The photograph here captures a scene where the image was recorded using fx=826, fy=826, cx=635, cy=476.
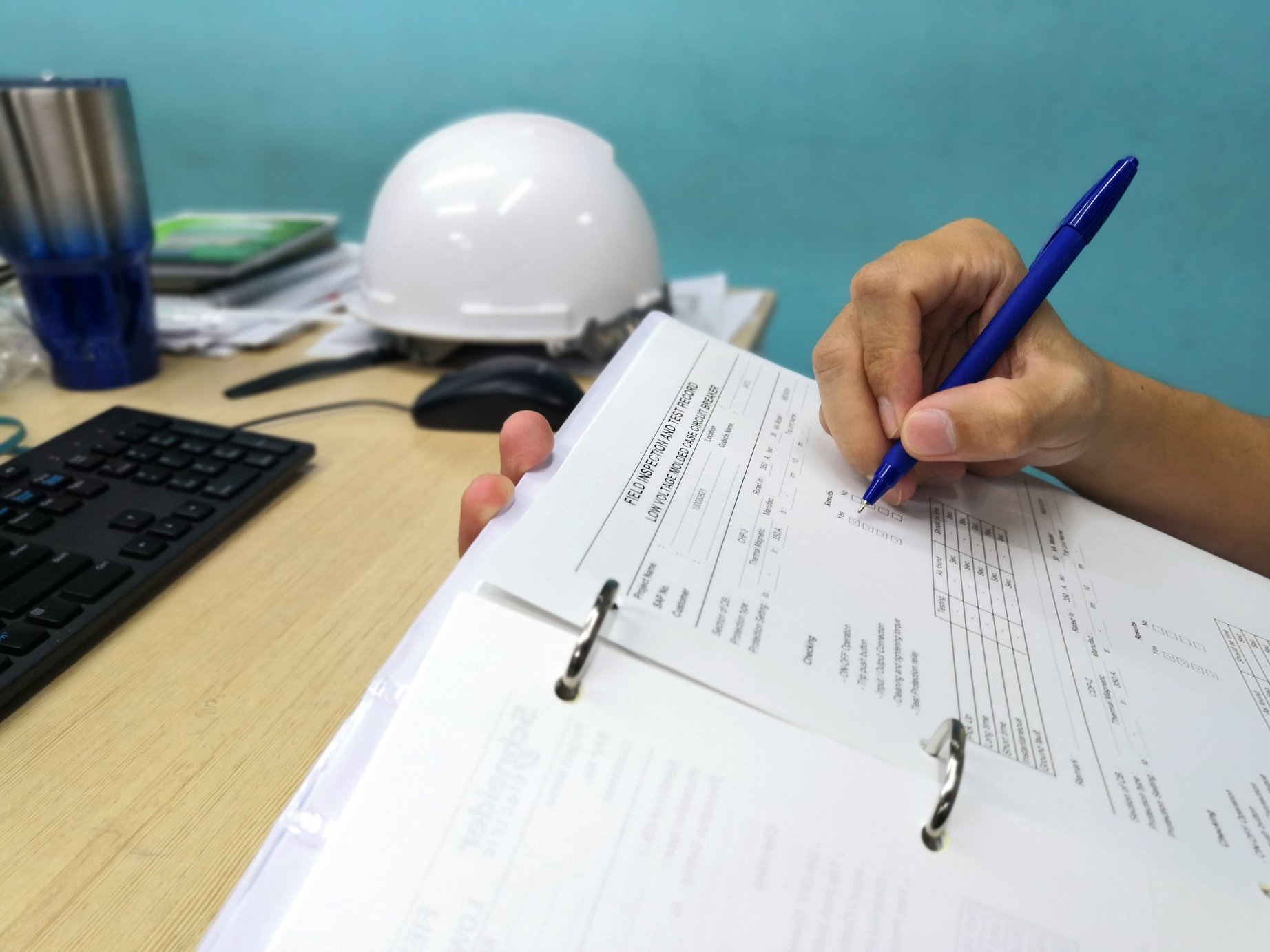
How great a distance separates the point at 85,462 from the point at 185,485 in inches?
2.8

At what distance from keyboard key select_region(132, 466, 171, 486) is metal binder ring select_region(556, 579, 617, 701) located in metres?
0.38

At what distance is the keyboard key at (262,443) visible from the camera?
570 millimetres

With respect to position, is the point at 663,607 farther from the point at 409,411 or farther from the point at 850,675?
the point at 409,411

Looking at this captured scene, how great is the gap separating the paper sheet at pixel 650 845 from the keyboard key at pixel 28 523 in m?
0.34

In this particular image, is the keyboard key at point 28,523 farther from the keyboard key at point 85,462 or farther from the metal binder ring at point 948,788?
the metal binder ring at point 948,788

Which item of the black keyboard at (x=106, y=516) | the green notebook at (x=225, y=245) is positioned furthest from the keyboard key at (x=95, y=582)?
the green notebook at (x=225, y=245)

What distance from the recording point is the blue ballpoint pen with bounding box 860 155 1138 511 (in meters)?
0.40

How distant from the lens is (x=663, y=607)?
11.4 inches

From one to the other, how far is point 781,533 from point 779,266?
0.97 metres

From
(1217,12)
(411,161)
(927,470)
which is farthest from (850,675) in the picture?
(1217,12)

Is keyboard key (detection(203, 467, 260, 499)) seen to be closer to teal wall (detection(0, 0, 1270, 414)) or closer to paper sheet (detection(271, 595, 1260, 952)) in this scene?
paper sheet (detection(271, 595, 1260, 952))

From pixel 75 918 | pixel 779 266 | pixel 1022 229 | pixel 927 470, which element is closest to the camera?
pixel 75 918

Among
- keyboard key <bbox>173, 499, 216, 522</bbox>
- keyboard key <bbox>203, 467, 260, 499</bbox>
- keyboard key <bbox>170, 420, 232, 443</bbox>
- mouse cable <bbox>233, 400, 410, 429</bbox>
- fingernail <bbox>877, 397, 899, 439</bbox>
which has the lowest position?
mouse cable <bbox>233, 400, 410, 429</bbox>

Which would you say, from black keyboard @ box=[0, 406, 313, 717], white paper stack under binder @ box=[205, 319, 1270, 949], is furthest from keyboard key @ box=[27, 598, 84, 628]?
white paper stack under binder @ box=[205, 319, 1270, 949]
